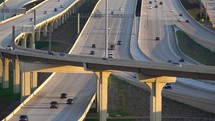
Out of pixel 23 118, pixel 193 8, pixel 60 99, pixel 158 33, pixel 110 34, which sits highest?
pixel 193 8

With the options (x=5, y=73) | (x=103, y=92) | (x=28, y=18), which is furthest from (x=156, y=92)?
(x=28, y=18)

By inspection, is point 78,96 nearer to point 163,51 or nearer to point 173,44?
point 163,51

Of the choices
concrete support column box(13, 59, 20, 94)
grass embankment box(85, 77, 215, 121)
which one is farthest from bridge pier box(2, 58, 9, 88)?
grass embankment box(85, 77, 215, 121)

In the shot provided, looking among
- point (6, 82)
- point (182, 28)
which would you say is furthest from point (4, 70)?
point (182, 28)

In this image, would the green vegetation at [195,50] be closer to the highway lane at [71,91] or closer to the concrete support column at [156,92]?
the highway lane at [71,91]

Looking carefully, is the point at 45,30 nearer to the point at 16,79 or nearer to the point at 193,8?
the point at 16,79

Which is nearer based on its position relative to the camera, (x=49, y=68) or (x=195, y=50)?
(x=49, y=68)

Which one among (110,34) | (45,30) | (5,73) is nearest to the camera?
(5,73)
